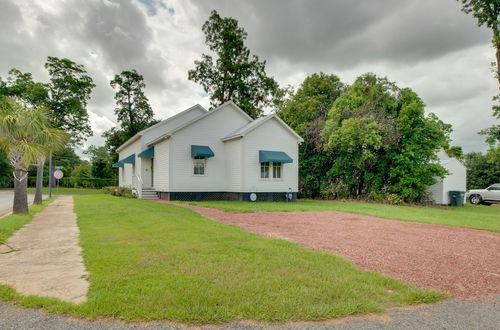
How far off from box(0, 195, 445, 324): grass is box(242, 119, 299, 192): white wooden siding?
40.2ft

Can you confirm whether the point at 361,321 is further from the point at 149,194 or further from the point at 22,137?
the point at 149,194

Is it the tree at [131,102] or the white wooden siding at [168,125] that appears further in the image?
the tree at [131,102]

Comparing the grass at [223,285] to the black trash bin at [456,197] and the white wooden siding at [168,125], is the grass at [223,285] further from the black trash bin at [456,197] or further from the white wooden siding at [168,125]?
the black trash bin at [456,197]

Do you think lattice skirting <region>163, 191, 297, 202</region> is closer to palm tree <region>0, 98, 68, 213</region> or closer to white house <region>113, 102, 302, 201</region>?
white house <region>113, 102, 302, 201</region>

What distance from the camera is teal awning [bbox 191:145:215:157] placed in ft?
59.0

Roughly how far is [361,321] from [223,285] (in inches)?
63.0

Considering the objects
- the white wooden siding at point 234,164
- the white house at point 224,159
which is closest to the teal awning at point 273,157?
the white house at point 224,159

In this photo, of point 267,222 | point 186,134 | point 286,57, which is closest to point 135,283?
point 267,222

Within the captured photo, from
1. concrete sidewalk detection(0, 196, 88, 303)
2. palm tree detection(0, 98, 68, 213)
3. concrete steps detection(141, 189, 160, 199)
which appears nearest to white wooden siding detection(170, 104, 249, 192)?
concrete steps detection(141, 189, 160, 199)

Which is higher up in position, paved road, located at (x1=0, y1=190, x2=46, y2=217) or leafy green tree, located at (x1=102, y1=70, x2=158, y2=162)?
leafy green tree, located at (x1=102, y1=70, x2=158, y2=162)

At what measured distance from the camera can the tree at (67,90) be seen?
96.5ft

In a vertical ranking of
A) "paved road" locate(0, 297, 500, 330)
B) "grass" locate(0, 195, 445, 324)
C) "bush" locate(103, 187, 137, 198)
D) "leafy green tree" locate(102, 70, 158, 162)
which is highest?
"leafy green tree" locate(102, 70, 158, 162)

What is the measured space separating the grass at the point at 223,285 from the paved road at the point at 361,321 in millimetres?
112

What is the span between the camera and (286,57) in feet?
65.0
